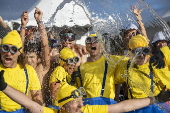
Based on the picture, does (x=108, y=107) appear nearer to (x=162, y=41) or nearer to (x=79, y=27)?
(x=162, y=41)

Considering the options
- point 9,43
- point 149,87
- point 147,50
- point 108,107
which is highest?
point 9,43

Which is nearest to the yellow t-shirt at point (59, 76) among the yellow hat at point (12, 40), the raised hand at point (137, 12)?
the yellow hat at point (12, 40)

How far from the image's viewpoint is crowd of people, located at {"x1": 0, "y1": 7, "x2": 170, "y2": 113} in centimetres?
280

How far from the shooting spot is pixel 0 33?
575 centimetres

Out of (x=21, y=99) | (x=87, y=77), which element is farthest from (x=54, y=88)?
(x=21, y=99)

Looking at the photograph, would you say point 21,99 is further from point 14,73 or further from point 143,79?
point 143,79

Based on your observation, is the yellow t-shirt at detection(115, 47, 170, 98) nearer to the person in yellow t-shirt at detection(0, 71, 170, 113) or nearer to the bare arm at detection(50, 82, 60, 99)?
the person in yellow t-shirt at detection(0, 71, 170, 113)

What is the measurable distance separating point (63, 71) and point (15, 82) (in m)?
0.94

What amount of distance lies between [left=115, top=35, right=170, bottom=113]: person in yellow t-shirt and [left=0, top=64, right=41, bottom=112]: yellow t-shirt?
1.20 meters

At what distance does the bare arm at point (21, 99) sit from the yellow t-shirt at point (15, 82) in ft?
1.58

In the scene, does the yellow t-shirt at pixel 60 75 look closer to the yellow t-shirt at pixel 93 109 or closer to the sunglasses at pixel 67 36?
the sunglasses at pixel 67 36

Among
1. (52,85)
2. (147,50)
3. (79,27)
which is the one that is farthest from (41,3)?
(147,50)

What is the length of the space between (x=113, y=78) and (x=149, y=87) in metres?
0.53

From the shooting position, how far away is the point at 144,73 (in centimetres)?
326
